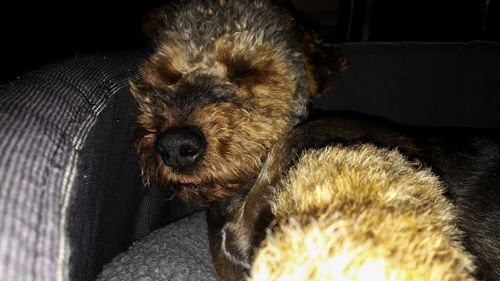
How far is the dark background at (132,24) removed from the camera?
258 cm

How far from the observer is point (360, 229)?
73 centimetres

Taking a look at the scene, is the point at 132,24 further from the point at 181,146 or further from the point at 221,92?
the point at 181,146

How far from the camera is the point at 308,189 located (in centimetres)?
88

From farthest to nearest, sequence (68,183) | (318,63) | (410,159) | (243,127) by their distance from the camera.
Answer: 1. (318,63)
2. (243,127)
3. (410,159)
4. (68,183)

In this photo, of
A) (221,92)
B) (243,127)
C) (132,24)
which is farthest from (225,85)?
(132,24)

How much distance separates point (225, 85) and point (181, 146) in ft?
1.39

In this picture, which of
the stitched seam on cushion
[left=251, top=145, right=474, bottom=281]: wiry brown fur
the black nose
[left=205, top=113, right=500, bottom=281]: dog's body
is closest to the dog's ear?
[left=205, top=113, right=500, bottom=281]: dog's body

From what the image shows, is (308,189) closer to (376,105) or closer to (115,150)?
(115,150)

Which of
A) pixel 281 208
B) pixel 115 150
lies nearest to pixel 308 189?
pixel 281 208

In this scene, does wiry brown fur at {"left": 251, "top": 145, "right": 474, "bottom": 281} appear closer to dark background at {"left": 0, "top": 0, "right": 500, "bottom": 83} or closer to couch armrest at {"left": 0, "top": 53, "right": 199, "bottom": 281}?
couch armrest at {"left": 0, "top": 53, "right": 199, "bottom": 281}

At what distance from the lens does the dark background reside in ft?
8.46

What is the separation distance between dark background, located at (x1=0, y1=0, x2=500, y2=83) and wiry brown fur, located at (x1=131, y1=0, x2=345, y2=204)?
17.6 inches

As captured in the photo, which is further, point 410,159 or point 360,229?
point 410,159

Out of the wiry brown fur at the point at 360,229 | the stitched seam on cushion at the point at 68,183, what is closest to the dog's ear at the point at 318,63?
the wiry brown fur at the point at 360,229
